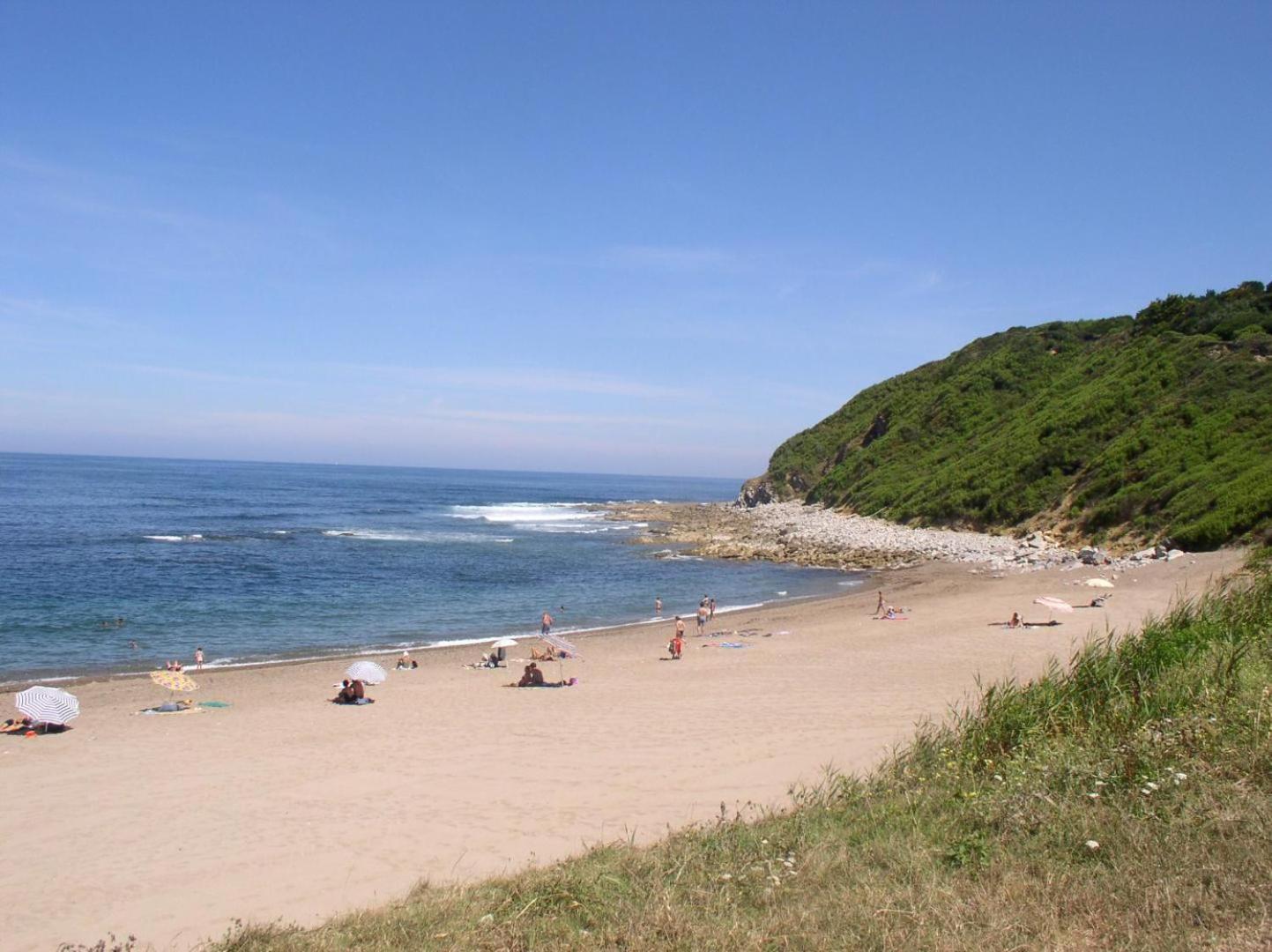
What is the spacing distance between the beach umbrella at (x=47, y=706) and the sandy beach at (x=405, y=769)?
1.47 feet

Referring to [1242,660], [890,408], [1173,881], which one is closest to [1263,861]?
[1173,881]

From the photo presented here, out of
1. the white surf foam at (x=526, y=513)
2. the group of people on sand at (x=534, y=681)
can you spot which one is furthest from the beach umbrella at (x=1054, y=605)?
the white surf foam at (x=526, y=513)

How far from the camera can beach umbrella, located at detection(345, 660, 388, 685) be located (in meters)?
17.9

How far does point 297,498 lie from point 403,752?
92.0 m

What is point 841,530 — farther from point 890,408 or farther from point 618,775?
point 618,775

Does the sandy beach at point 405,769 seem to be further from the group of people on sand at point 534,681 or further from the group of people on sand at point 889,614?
the group of people on sand at point 889,614

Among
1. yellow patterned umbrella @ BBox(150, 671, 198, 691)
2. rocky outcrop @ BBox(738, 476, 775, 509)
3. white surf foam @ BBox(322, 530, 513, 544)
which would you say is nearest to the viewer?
yellow patterned umbrella @ BBox(150, 671, 198, 691)

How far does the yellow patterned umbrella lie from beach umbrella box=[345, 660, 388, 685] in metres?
3.25

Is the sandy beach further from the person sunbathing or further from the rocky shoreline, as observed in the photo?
the rocky shoreline

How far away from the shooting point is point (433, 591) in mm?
34875

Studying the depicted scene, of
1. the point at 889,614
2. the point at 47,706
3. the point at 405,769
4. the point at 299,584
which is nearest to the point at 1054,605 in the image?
the point at 889,614

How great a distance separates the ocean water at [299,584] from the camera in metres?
24.8

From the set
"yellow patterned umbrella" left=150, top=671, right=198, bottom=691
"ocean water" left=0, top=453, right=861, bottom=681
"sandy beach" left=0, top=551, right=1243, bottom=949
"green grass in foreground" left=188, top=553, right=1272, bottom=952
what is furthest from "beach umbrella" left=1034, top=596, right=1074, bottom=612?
"yellow patterned umbrella" left=150, top=671, right=198, bottom=691

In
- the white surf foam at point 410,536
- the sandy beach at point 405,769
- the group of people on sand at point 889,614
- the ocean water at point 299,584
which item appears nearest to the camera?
the sandy beach at point 405,769
